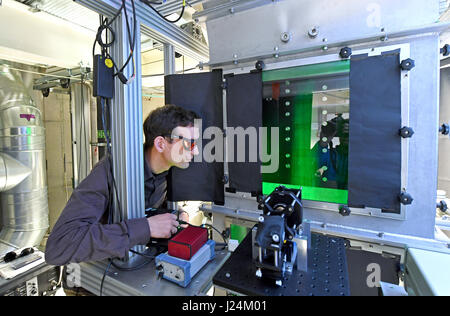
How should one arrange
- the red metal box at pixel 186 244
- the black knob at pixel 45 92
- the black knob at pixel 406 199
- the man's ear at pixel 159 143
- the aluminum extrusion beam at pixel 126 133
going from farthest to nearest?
the black knob at pixel 45 92, the man's ear at pixel 159 143, the black knob at pixel 406 199, the aluminum extrusion beam at pixel 126 133, the red metal box at pixel 186 244

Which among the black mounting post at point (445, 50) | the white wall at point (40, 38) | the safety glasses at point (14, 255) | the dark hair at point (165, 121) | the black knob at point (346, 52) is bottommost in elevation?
the safety glasses at point (14, 255)

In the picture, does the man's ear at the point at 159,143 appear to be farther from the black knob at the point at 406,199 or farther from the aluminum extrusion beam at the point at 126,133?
the black knob at the point at 406,199

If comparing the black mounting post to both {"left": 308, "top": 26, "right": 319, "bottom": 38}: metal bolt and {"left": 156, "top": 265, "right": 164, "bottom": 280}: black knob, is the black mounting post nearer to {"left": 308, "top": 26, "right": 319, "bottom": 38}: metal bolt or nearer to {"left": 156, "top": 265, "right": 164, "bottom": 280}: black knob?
{"left": 308, "top": 26, "right": 319, "bottom": 38}: metal bolt

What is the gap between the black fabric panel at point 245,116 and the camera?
1.15 meters

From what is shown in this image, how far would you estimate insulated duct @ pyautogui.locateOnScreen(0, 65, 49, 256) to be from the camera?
1.79 meters

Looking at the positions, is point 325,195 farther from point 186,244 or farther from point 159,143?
point 159,143

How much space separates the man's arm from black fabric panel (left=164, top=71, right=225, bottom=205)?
1.78 ft

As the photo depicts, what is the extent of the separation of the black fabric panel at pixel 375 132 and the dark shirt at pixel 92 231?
3.10ft

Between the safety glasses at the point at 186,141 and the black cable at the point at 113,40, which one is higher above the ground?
the black cable at the point at 113,40

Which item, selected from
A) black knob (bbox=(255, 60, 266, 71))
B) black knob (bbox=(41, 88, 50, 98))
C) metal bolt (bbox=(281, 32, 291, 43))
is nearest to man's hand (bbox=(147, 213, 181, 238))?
black knob (bbox=(255, 60, 266, 71))

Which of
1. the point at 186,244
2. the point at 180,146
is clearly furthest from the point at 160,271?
the point at 180,146

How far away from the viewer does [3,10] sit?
1.45m

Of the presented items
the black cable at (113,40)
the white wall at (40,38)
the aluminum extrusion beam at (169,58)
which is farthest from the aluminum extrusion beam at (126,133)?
the white wall at (40,38)

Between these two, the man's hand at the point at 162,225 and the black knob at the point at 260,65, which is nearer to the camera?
the man's hand at the point at 162,225
